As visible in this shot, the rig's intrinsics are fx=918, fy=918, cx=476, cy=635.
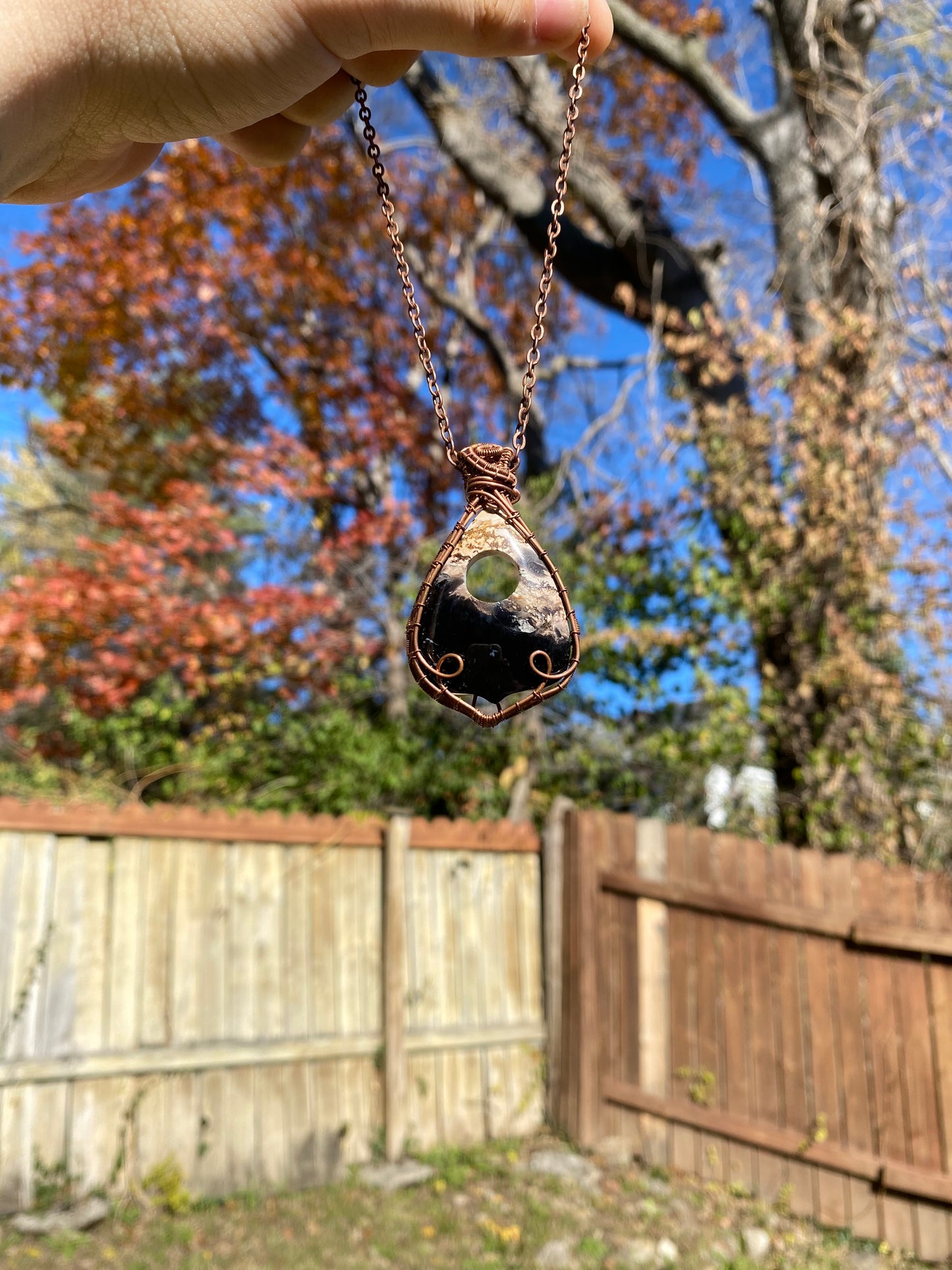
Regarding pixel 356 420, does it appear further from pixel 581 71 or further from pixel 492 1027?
pixel 581 71

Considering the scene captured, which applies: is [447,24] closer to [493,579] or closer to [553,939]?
[553,939]

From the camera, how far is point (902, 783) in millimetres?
6047

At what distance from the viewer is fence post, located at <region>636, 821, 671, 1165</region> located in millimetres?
5434

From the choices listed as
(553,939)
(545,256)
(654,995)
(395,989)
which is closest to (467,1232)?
(395,989)

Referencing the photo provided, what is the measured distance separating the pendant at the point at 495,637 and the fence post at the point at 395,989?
13.5 ft

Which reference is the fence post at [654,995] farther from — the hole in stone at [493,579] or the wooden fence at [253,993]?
the hole in stone at [493,579]

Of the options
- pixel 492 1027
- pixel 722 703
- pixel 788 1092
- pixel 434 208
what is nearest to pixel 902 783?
pixel 722 703

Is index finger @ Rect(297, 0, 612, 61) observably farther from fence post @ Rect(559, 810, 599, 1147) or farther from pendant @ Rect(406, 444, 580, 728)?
fence post @ Rect(559, 810, 599, 1147)

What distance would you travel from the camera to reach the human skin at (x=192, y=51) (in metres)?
1.31

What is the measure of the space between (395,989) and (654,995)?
156 cm

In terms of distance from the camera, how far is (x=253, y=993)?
5.09 metres

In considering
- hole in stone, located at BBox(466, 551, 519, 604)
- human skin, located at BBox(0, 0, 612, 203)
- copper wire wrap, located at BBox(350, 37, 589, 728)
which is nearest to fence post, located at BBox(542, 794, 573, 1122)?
hole in stone, located at BBox(466, 551, 519, 604)

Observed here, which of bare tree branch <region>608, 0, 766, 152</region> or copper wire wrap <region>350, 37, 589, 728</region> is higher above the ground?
bare tree branch <region>608, 0, 766, 152</region>

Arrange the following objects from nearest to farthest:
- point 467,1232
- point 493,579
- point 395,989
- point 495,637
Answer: point 495,637
point 467,1232
point 395,989
point 493,579
